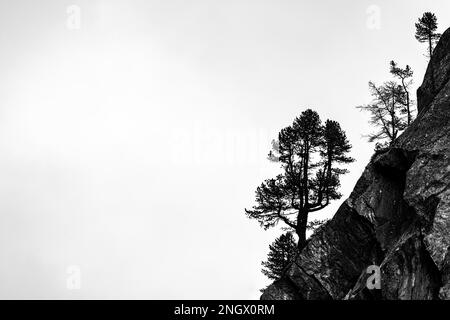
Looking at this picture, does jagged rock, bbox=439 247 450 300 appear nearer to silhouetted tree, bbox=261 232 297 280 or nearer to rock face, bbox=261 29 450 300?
rock face, bbox=261 29 450 300

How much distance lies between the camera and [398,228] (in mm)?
21781

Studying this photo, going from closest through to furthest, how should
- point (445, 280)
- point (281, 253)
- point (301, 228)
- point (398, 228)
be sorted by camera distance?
point (445, 280) < point (398, 228) < point (301, 228) < point (281, 253)

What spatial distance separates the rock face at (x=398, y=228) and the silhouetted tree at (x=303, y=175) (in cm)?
535

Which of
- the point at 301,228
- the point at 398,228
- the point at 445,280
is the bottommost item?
the point at 445,280

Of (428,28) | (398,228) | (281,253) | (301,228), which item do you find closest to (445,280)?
(398,228)

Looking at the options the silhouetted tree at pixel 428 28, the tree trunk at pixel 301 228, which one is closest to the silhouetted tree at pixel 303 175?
the tree trunk at pixel 301 228

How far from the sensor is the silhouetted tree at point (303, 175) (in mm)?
30984

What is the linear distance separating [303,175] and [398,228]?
35.7 ft

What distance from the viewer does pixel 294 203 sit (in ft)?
103

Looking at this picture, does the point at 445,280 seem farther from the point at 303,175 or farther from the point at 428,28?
the point at 428,28

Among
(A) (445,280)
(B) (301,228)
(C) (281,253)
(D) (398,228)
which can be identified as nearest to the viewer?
(A) (445,280)

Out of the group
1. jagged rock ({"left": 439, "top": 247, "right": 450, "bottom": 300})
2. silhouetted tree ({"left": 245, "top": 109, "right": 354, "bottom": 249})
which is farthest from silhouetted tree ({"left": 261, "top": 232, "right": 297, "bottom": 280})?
jagged rock ({"left": 439, "top": 247, "right": 450, "bottom": 300})
